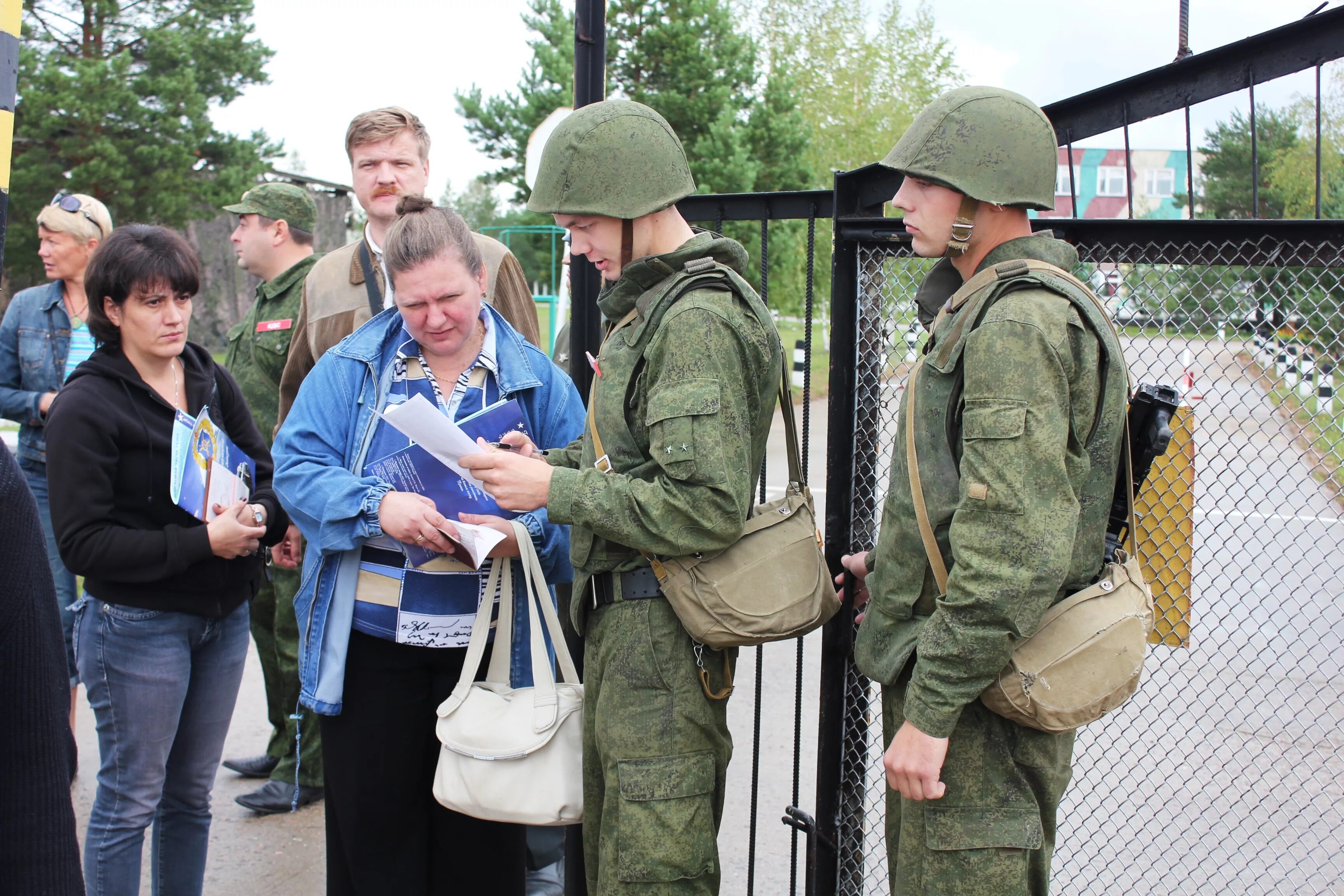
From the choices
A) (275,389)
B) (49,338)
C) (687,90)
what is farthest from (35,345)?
(687,90)

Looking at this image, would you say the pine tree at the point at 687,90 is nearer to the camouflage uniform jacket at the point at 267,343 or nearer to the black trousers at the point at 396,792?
the camouflage uniform jacket at the point at 267,343

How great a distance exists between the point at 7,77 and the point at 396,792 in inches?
75.3

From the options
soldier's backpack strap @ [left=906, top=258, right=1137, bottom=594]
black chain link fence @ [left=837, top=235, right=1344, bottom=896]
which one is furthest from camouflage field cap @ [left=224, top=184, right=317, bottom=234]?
soldier's backpack strap @ [left=906, top=258, right=1137, bottom=594]

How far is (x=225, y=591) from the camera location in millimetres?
2828

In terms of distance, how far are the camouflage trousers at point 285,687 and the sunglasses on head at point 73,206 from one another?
1.82m

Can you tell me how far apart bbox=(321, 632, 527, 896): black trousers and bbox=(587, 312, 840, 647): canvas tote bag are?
757 mm

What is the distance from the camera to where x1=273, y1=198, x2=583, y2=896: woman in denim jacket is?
2414 millimetres

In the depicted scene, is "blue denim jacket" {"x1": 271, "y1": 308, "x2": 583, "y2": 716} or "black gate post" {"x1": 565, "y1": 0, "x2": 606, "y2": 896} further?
"black gate post" {"x1": 565, "y1": 0, "x2": 606, "y2": 896}

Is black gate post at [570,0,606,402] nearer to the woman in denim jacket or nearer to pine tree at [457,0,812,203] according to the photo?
the woman in denim jacket

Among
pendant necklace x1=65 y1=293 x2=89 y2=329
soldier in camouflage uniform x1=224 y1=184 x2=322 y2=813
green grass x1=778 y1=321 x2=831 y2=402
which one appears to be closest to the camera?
soldier in camouflage uniform x1=224 y1=184 x2=322 y2=813

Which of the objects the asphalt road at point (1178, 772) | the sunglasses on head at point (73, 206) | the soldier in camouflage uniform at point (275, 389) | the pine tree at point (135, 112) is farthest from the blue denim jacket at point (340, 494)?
the pine tree at point (135, 112)

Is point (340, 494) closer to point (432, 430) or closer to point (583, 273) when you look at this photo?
point (432, 430)

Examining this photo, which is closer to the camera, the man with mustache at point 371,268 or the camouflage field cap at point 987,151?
the camouflage field cap at point 987,151

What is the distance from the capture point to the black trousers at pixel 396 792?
2521mm
